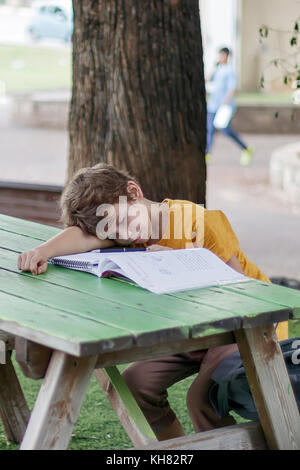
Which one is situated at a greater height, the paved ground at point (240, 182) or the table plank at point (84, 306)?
the table plank at point (84, 306)

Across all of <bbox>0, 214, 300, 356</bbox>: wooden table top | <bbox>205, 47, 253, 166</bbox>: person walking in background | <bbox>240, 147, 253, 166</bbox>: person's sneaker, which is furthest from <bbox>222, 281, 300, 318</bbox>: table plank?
<bbox>240, 147, 253, 166</bbox>: person's sneaker

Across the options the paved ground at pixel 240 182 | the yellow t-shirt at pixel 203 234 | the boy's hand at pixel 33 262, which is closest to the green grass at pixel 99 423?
the yellow t-shirt at pixel 203 234

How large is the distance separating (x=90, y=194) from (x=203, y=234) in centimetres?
36

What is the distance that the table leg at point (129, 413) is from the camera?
7.38ft

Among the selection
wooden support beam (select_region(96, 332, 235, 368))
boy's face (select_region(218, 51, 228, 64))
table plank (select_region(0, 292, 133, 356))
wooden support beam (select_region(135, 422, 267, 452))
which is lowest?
wooden support beam (select_region(135, 422, 267, 452))

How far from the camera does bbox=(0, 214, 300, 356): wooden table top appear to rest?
1.84 meters

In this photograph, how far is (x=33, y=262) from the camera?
2.46 metres

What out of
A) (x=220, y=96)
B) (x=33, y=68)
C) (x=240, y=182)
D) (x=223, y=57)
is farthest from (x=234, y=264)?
(x=33, y=68)

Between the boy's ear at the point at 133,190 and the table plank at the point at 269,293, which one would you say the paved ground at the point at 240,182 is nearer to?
the boy's ear at the point at 133,190

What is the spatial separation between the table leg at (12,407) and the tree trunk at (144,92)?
1.41 meters

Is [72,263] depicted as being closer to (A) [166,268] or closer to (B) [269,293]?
(A) [166,268]

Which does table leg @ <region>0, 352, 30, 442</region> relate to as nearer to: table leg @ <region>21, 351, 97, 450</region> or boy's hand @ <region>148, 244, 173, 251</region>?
boy's hand @ <region>148, 244, 173, 251</region>

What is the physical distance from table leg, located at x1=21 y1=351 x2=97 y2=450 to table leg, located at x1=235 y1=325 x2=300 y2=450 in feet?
1.42
